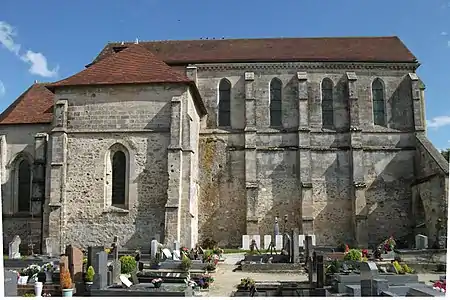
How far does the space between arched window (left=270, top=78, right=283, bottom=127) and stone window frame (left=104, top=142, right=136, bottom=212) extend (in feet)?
34.0

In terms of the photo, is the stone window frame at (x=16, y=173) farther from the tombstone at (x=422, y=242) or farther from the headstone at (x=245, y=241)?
the tombstone at (x=422, y=242)

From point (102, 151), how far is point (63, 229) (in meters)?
4.06

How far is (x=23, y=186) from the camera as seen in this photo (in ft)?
98.7

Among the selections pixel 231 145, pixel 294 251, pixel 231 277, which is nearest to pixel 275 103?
pixel 231 145

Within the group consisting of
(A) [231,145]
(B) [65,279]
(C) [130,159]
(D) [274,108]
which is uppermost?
(D) [274,108]

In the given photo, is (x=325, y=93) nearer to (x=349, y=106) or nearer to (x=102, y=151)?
(x=349, y=106)

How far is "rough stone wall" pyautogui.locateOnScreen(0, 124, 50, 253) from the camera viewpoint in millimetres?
28953

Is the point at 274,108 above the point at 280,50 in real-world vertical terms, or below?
below

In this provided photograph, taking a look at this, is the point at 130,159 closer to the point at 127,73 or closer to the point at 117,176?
the point at 117,176

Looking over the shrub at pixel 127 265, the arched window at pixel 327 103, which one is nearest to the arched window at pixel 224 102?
the arched window at pixel 327 103

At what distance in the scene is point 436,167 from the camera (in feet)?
98.4

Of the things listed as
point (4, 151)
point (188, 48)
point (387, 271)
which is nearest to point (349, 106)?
point (188, 48)

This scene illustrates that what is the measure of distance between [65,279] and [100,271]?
3.00ft

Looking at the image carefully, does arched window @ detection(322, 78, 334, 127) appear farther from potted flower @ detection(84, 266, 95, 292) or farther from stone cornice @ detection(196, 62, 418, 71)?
potted flower @ detection(84, 266, 95, 292)
